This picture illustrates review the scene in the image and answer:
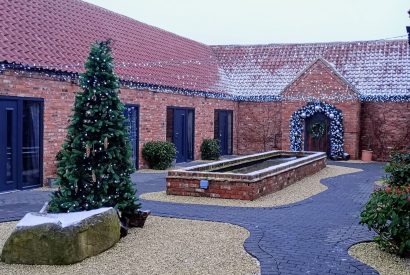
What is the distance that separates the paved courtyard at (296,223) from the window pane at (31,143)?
2.84ft

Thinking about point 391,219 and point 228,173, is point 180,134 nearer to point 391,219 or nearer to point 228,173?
point 228,173

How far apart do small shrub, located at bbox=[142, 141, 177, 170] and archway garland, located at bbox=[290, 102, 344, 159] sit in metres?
7.72

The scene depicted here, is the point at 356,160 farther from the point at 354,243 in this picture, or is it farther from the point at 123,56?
the point at 354,243

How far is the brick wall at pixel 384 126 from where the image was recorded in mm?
22531

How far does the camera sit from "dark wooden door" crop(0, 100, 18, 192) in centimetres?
1208

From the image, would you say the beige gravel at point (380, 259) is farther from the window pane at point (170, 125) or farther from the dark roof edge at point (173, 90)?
the window pane at point (170, 125)

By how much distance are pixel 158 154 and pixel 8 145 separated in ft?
20.5

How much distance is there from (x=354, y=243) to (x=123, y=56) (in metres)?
12.6

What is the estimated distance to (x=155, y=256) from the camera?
6738 mm

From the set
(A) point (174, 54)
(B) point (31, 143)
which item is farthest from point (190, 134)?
(B) point (31, 143)

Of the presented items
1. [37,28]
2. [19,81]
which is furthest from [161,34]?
[19,81]

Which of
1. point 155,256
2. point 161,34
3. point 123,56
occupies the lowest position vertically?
point 155,256

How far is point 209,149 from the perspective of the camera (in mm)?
21703

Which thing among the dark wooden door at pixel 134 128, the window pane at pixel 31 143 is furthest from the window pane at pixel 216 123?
the window pane at pixel 31 143
